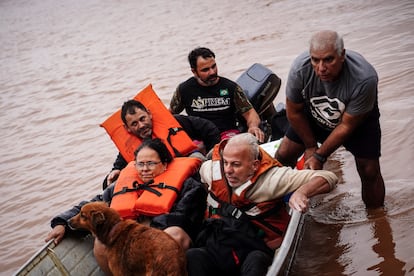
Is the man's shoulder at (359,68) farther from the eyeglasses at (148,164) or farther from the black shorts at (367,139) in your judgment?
the eyeglasses at (148,164)

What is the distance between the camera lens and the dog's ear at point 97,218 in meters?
3.11

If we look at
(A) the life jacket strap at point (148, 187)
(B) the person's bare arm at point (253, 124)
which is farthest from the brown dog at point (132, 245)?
(B) the person's bare arm at point (253, 124)

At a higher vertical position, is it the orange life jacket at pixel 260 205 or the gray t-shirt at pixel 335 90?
the gray t-shirt at pixel 335 90

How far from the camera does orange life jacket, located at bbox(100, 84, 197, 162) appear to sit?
15.0ft

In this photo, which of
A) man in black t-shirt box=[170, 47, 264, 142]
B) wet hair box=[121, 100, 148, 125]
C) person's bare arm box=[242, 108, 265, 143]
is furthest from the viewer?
man in black t-shirt box=[170, 47, 264, 142]

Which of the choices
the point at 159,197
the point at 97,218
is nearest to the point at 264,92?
the point at 159,197

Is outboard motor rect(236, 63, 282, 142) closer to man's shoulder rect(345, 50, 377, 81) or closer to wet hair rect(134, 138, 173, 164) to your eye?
wet hair rect(134, 138, 173, 164)

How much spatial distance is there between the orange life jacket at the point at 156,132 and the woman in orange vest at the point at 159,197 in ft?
1.75

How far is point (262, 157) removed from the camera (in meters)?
3.36

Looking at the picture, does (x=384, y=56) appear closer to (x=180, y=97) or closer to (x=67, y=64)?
(x=180, y=97)

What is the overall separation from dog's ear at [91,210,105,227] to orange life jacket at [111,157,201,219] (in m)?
0.56

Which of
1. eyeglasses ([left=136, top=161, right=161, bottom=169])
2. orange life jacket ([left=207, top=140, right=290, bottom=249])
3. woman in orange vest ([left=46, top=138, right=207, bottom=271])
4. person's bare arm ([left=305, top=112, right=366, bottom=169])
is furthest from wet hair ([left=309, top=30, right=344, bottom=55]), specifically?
eyeglasses ([left=136, top=161, right=161, bottom=169])

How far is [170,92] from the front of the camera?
9477 millimetres

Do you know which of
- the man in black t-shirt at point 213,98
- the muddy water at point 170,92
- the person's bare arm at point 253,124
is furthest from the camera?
the man in black t-shirt at point 213,98
